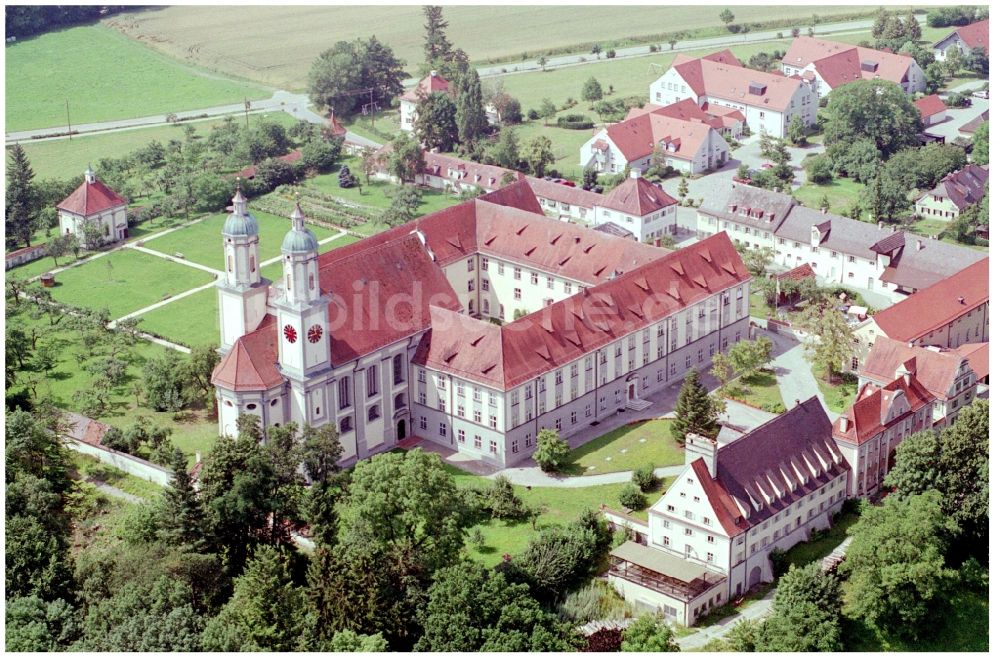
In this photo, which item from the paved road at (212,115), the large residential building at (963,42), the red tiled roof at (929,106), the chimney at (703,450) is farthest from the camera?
the large residential building at (963,42)

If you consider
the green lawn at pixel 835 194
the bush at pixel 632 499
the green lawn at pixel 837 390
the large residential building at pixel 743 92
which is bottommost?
the bush at pixel 632 499

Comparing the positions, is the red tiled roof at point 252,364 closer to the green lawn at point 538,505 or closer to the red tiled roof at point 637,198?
the green lawn at point 538,505

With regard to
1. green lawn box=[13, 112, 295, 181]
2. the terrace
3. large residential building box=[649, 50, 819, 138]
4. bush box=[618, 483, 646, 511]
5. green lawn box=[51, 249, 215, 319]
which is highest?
large residential building box=[649, 50, 819, 138]

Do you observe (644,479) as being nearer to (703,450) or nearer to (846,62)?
(703,450)

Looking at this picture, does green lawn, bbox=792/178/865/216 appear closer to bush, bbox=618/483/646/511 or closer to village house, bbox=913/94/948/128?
village house, bbox=913/94/948/128

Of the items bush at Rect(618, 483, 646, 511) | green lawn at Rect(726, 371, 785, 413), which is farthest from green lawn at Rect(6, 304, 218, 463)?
green lawn at Rect(726, 371, 785, 413)

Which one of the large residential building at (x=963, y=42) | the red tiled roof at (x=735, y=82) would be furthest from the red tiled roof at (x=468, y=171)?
the large residential building at (x=963, y=42)

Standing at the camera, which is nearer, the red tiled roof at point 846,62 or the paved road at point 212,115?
the paved road at point 212,115
